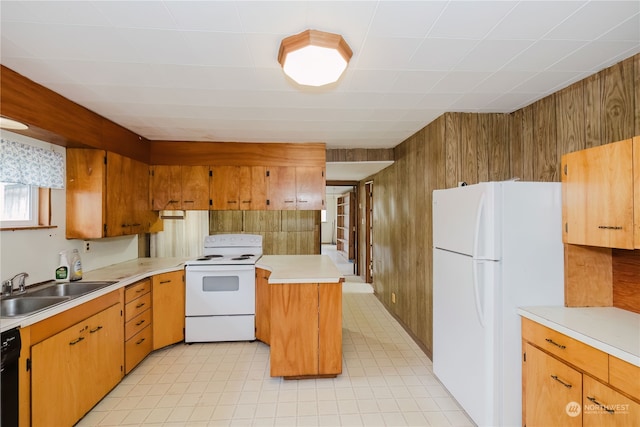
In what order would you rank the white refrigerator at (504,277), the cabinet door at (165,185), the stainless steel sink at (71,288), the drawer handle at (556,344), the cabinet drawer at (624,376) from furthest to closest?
1. the cabinet door at (165,185)
2. the stainless steel sink at (71,288)
3. the white refrigerator at (504,277)
4. the drawer handle at (556,344)
5. the cabinet drawer at (624,376)

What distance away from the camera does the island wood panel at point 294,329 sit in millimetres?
2604

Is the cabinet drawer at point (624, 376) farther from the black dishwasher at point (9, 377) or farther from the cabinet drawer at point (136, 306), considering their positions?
the cabinet drawer at point (136, 306)

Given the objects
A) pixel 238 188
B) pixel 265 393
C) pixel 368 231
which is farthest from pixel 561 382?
pixel 368 231

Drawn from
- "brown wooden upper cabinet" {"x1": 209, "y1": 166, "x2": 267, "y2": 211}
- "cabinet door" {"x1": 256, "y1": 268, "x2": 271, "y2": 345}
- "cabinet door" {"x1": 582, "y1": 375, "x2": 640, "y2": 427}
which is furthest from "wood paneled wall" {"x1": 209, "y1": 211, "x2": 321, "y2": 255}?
"cabinet door" {"x1": 582, "y1": 375, "x2": 640, "y2": 427}

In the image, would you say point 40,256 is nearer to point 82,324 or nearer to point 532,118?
point 82,324

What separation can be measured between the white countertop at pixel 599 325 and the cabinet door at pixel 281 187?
8.65 ft

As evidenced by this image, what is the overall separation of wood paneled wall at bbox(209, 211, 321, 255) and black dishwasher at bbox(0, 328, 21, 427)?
3.39 m

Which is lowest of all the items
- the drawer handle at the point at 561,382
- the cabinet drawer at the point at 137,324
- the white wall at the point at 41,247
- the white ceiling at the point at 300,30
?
the cabinet drawer at the point at 137,324

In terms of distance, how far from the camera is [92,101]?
2428mm

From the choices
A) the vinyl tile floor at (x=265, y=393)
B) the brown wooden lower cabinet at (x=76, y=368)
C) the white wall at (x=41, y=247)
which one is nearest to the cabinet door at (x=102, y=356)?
the brown wooden lower cabinet at (x=76, y=368)

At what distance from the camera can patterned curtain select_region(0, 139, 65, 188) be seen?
2135 mm

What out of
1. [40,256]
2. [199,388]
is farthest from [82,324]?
[199,388]

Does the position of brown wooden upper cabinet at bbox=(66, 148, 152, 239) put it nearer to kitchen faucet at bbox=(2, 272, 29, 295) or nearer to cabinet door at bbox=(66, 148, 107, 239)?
cabinet door at bbox=(66, 148, 107, 239)

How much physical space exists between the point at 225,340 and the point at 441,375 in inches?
88.8
